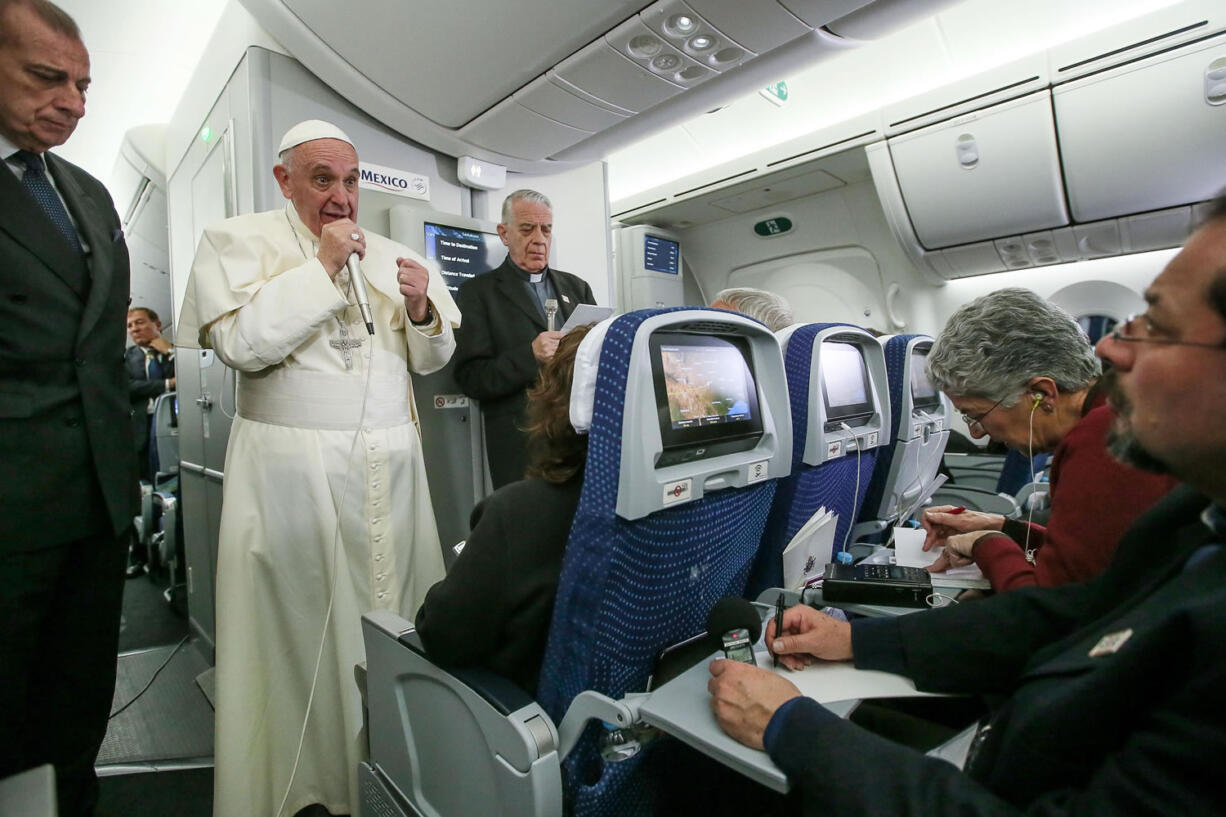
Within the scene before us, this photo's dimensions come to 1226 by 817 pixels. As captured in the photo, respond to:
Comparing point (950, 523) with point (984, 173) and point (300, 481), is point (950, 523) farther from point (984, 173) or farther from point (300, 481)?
point (984, 173)

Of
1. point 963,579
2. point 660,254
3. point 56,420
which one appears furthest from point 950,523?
point 660,254

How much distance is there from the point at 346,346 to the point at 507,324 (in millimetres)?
1064

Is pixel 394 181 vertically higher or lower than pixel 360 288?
higher

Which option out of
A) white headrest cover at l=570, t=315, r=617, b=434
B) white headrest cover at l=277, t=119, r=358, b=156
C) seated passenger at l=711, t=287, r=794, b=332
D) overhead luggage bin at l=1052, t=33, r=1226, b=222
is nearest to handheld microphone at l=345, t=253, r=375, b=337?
white headrest cover at l=277, t=119, r=358, b=156

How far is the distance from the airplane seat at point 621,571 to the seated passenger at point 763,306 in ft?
5.09

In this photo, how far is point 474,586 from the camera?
1170 mm

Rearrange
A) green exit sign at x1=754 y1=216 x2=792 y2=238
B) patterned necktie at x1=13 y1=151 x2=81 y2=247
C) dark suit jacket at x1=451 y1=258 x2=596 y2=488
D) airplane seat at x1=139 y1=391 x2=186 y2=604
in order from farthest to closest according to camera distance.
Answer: green exit sign at x1=754 y1=216 x2=792 y2=238
airplane seat at x1=139 y1=391 x2=186 y2=604
dark suit jacket at x1=451 y1=258 x2=596 y2=488
patterned necktie at x1=13 y1=151 x2=81 y2=247

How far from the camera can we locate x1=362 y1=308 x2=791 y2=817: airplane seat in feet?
3.46

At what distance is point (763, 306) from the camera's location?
300cm

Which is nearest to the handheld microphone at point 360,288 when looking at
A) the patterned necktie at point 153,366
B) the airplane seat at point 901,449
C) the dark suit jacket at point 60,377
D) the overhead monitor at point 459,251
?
the dark suit jacket at point 60,377

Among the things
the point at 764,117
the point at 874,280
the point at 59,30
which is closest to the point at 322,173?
the point at 59,30

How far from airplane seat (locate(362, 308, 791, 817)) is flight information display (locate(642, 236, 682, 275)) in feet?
18.0

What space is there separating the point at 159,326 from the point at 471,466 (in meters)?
4.56

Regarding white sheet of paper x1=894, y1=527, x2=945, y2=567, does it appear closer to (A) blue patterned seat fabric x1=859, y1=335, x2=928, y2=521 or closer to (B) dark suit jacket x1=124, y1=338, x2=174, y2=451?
(A) blue patterned seat fabric x1=859, y1=335, x2=928, y2=521
